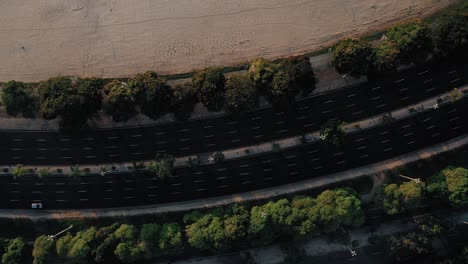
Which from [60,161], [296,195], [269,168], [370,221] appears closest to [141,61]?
[60,161]

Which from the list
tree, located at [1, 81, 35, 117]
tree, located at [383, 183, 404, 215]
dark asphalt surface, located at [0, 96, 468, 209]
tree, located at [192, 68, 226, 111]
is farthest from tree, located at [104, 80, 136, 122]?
tree, located at [383, 183, 404, 215]

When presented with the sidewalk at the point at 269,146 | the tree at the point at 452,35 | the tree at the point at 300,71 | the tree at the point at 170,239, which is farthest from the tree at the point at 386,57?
the tree at the point at 170,239

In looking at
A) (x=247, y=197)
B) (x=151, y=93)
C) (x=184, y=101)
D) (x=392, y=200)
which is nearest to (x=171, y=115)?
(x=184, y=101)

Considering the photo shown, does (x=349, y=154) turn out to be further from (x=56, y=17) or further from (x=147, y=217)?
→ (x=56, y=17)

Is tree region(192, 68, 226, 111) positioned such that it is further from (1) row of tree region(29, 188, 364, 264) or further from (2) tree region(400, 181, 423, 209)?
(2) tree region(400, 181, 423, 209)

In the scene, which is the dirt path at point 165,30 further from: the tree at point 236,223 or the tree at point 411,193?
the tree at point 411,193

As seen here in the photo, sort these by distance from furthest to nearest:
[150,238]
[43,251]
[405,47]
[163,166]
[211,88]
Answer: [163,166] < [43,251] < [150,238] < [211,88] < [405,47]

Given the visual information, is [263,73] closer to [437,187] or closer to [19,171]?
[437,187]
